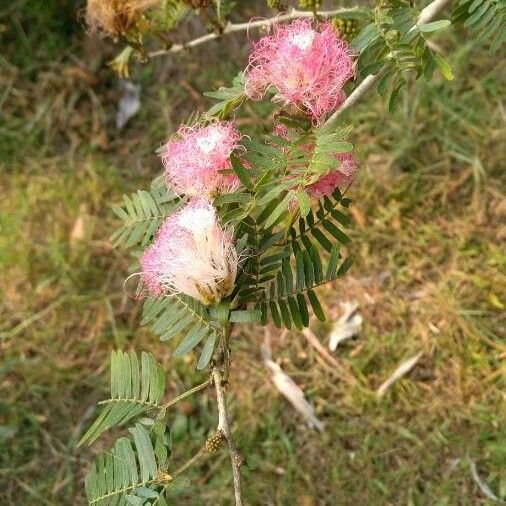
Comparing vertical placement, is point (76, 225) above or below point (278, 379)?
above

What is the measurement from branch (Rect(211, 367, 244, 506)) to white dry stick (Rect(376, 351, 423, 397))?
94 cm

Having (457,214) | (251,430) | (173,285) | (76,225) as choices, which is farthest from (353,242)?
(173,285)

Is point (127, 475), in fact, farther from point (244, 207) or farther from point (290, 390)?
point (290, 390)

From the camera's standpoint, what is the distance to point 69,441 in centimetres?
222

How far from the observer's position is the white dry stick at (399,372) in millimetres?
2055

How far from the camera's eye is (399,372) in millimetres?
2062

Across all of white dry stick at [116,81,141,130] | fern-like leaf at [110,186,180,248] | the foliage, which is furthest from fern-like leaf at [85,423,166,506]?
white dry stick at [116,81,141,130]

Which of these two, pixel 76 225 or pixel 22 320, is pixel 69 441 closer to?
pixel 22 320

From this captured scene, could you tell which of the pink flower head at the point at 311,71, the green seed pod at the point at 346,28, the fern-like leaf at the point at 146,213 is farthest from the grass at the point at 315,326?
the pink flower head at the point at 311,71

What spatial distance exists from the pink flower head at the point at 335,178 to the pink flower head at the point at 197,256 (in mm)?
177

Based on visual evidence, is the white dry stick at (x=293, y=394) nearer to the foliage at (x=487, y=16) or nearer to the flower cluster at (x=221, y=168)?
the flower cluster at (x=221, y=168)

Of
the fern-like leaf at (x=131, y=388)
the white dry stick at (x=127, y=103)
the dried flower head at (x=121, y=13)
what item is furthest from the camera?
the white dry stick at (x=127, y=103)

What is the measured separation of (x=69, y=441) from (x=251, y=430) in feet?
1.77

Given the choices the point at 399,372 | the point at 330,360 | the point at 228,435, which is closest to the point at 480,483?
the point at 399,372
